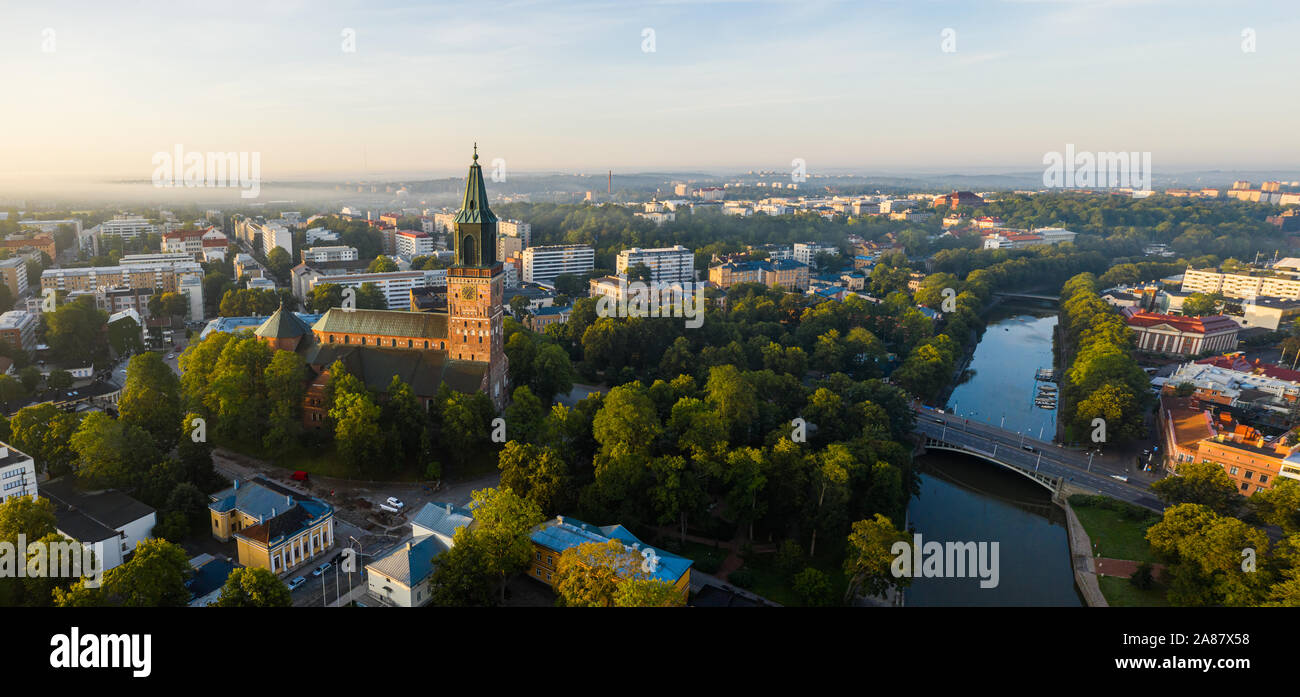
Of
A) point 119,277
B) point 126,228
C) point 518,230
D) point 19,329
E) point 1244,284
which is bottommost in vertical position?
point 19,329

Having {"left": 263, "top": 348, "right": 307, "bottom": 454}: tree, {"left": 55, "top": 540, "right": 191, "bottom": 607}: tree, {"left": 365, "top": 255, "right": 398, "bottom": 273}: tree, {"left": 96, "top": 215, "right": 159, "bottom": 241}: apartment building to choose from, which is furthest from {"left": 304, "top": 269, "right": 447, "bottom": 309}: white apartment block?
{"left": 55, "top": 540, "right": 191, "bottom": 607}: tree

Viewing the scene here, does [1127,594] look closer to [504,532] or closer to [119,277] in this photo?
[504,532]

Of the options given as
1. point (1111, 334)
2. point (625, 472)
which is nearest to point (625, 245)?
point (1111, 334)

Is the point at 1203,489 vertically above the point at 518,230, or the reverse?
the point at 518,230

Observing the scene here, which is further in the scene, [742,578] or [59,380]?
[59,380]

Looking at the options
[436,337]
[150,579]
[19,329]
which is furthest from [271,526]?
[19,329]
